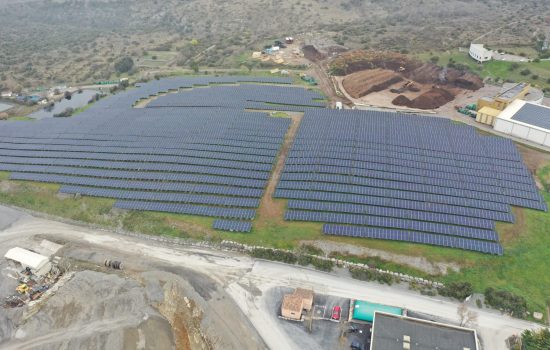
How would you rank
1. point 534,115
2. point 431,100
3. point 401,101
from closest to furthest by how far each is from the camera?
point 534,115 → point 431,100 → point 401,101

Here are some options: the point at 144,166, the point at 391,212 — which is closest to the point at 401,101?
the point at 391,212

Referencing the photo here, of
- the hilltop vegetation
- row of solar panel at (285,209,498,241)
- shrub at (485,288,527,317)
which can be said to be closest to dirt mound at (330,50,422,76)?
the hilltop vegetation

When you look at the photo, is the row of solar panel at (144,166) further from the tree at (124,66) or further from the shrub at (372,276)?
the tree at (124,66)

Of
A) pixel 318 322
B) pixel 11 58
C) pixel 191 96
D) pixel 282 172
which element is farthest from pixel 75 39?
pixel 318 322

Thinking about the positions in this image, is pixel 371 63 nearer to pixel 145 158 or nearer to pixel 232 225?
pixel 145 158

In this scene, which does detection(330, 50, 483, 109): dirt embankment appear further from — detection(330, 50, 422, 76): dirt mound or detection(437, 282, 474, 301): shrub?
detection(437, 282, 474, 301): shrub

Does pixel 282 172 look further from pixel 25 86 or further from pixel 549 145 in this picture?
pixel 25 86
